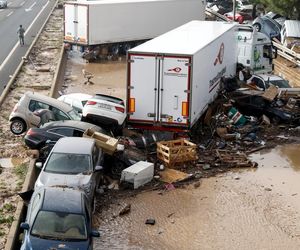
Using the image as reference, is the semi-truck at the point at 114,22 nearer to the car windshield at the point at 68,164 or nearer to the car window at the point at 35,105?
the car window at the point at 35,105

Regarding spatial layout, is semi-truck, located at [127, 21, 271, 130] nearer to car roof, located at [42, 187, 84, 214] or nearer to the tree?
car roof, located at [42, 187, 84, 214]

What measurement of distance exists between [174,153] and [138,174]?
1.88 meters

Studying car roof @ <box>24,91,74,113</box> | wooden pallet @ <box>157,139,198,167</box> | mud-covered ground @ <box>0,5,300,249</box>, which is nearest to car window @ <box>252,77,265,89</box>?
mud-covered ground @ <box>0,5,300,249</box>

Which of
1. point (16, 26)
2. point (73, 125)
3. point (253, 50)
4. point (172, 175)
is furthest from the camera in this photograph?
point (16, 26)

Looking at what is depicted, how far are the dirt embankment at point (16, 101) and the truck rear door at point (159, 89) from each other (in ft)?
12.0

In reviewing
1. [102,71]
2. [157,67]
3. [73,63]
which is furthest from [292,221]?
[73,63]

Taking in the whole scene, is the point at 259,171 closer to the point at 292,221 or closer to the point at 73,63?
the point at 292,221

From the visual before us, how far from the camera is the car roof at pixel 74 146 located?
1436cm

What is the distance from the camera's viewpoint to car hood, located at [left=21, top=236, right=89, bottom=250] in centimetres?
1033

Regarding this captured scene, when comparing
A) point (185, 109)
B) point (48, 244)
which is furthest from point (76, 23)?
point (48, 244)

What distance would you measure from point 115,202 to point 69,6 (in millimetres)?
22197

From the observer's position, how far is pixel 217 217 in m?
14.0

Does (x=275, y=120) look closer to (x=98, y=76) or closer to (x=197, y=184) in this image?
(x=197, y=184)

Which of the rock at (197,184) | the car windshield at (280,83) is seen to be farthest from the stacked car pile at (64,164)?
the car windshield at (280,83)
